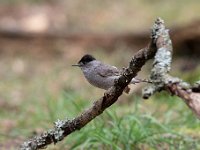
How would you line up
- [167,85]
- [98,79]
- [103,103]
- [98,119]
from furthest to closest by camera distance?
[98,119]
[98,79]
[103,103]
[167,85]

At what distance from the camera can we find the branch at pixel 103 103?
11.4 ft

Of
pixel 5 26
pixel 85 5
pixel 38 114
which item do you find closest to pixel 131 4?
pixel 85 5

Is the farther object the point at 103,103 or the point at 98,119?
the point at 98,119

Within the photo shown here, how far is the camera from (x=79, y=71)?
10.4 meters

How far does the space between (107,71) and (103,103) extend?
108 cm

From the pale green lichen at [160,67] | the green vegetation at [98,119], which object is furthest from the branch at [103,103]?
the green vegetation at [98,119]

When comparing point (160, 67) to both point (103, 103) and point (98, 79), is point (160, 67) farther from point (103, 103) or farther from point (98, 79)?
point (98, 79)

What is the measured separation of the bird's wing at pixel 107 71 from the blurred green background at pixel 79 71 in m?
0.41

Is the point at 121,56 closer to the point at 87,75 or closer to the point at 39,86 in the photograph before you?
the point at 39,86

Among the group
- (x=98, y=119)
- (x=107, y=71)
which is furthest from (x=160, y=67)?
(x=98, y=119)

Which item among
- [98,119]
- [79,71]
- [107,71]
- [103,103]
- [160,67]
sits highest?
[79,71]

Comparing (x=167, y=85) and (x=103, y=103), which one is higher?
(x=103, y=103)

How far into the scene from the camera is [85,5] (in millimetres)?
14031

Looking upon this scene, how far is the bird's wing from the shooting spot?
480cm
